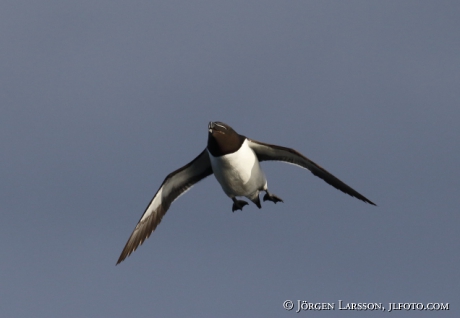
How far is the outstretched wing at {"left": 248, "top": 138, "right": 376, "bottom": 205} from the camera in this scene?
891 inches

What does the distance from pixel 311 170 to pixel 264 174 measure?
1.68 metres

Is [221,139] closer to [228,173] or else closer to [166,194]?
[228,173]

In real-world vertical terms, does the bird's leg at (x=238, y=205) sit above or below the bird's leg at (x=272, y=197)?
below

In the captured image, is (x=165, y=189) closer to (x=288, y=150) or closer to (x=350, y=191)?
(x=288, y=150)

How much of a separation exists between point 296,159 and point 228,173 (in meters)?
2.51

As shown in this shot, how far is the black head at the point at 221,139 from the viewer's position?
21.7 metres

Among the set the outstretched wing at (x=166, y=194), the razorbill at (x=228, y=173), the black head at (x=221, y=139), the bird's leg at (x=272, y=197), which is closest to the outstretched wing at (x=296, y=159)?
the razorbill at (x=228, y=173)

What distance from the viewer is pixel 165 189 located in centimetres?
2475

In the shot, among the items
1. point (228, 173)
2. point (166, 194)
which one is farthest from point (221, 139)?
point (166, 194)

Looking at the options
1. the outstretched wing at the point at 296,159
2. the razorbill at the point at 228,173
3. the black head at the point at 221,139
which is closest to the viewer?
the black head at the point at 221,139

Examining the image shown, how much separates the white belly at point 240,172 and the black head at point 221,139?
0.20 metres

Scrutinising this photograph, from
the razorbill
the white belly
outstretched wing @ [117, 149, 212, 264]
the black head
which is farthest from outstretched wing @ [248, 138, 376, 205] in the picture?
outstretched wing @ [117, 149, 212, 264]

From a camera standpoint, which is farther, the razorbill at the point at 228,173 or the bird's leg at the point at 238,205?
the bird's leg at the point at 238,205

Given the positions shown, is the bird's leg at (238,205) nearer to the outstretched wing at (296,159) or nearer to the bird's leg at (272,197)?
the bird's leg at (272,197)
